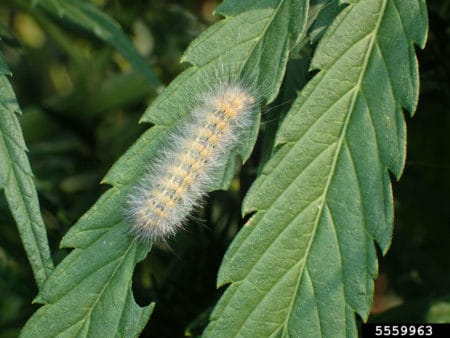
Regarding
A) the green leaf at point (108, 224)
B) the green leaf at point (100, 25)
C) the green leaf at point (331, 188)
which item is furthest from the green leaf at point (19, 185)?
the green leaf at point (100, 25)

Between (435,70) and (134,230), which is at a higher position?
(134,230)

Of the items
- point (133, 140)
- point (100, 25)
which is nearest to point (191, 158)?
point (100, 25)

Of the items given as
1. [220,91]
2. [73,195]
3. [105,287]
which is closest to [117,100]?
[73,195]

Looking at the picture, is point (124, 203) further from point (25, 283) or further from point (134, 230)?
point (25, 283)

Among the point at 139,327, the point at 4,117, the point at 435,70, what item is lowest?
the point at 435,70

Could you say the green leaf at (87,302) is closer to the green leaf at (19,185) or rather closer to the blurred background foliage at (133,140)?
the green leaf at (19,185)

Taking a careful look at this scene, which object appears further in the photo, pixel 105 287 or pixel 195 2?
pixel 195 2
